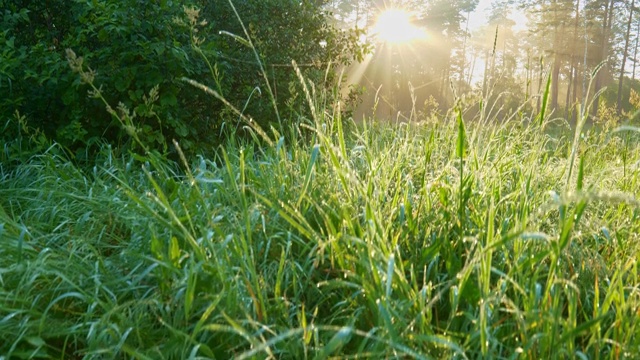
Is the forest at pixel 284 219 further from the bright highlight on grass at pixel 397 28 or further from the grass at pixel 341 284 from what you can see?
the bright highlight on grass at pixel 397 28

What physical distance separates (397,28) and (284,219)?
22.8 m

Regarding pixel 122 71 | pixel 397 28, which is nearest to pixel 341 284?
pixel 122 71

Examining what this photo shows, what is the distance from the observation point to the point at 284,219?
2.59 metres

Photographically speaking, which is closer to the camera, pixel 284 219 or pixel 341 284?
pixel 341 284

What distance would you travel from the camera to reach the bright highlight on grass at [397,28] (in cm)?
2059

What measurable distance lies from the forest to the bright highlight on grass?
12564 millimetres

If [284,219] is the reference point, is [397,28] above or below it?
above

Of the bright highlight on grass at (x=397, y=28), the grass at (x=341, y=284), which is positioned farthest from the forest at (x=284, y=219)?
the bright highlight on grass at (x=397, y=28)

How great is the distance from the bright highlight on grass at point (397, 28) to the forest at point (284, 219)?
12.6m

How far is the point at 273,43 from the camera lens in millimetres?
5668

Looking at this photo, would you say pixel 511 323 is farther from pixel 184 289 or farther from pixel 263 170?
pixel 263 170

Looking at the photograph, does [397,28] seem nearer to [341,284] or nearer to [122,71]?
[122,71]

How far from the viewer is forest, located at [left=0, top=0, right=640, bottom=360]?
1.66m

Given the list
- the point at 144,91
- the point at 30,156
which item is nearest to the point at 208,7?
the point at 144,91
